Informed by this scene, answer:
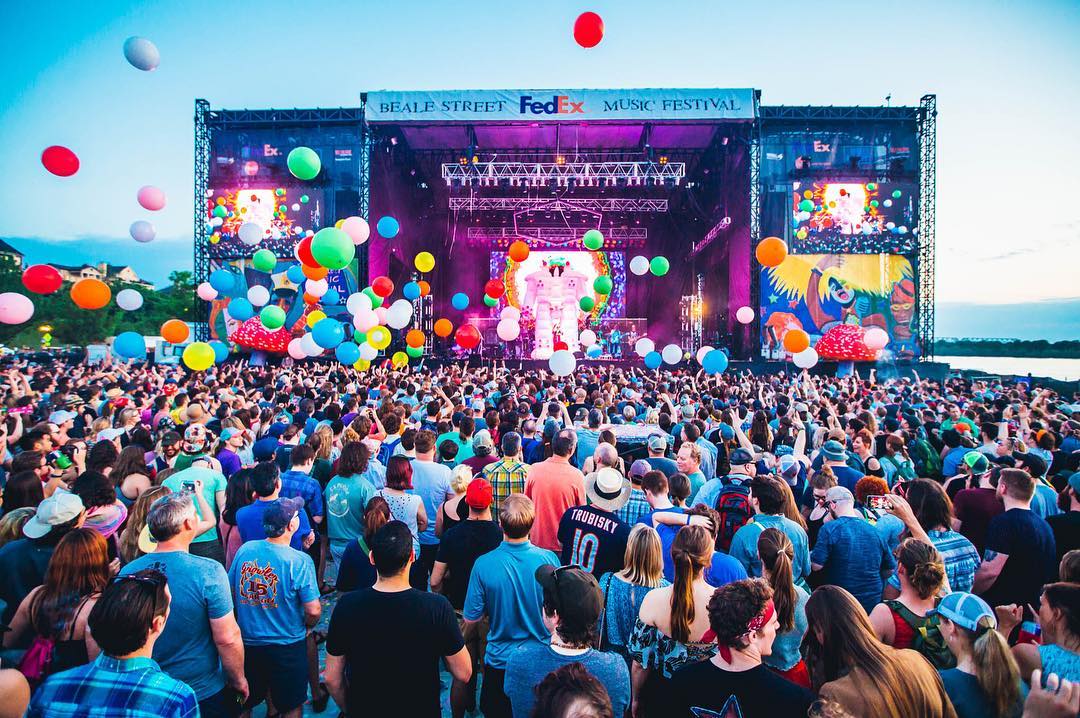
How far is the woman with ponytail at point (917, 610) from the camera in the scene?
80.8 inches

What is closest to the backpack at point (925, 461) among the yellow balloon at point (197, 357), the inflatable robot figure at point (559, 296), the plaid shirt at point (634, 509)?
the plaid shirt at point (634, 509)

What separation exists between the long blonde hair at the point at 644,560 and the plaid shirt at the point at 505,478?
160cm

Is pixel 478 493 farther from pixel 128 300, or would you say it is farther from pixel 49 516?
pixel 128 300

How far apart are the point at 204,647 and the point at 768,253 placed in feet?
32.7

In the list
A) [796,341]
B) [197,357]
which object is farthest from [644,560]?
[796,341]

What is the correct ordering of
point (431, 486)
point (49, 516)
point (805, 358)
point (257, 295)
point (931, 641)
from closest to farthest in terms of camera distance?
point (931, 641) → point (49, 516) → point (431, 486) → point (805, 358) → point (257, 295)

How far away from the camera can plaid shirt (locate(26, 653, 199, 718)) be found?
152 cm

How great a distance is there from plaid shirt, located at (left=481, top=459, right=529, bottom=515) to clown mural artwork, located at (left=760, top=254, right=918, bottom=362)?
15172 millimetres

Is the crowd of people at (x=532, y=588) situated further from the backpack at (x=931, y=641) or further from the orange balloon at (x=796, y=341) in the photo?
the orange balloon at (x=796, y=341)

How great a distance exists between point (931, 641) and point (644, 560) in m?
1.08

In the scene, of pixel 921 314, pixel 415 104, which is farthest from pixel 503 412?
pixel 921 314

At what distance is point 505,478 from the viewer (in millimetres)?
3869

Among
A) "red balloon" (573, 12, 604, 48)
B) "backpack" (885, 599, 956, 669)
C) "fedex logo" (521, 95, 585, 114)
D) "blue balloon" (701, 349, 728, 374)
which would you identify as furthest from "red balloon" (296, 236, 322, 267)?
"fedex logo" (521, 95, 585, 114)

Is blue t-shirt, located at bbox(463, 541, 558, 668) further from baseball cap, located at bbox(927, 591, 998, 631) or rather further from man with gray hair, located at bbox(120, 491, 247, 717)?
baseball cap, located at bbox(927, 591, 998, 631)
